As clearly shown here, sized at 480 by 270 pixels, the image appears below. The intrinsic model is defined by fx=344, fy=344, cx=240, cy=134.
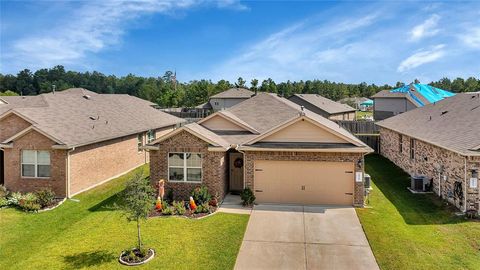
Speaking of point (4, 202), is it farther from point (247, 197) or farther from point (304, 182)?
point (304, 182)

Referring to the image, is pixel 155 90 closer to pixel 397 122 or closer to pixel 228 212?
pixel 397 122

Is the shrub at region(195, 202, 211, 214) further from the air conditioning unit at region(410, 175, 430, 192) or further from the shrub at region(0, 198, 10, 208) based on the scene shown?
the air conditioning unit at region(410, 175, 430, 192)

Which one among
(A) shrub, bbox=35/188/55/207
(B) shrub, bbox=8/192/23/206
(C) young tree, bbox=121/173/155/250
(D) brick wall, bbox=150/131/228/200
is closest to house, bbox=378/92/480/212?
(D) brick wall, bbox=150/131/228/200

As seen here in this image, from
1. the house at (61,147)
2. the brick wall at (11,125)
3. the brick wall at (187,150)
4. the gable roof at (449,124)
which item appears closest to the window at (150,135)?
the house at (61,147)

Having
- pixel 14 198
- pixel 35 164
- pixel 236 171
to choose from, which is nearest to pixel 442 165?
pixel 236 171

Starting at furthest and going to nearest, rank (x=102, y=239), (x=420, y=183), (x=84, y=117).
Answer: (x=84, y=117) → (x=420, y=183) → (x=102, y=239)

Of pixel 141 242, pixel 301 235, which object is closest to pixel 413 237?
pixel 301 235

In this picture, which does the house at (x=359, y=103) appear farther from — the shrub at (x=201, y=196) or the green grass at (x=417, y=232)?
the shrub at (x=201, y=196)
